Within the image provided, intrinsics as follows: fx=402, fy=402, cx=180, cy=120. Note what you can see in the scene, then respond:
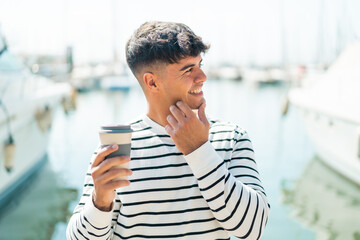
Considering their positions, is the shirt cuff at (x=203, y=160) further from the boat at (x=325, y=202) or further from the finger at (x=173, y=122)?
the boat at (x=325, y=202)

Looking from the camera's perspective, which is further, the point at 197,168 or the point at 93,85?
the point at 93,85

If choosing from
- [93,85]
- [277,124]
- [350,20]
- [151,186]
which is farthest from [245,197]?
[93,85]

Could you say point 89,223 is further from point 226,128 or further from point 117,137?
point 226,128

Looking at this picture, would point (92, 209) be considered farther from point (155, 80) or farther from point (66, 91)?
point (66, 91)

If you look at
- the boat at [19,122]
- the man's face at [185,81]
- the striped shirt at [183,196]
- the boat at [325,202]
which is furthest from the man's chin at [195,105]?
the boat at [19,122]

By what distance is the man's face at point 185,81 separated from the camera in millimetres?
1141

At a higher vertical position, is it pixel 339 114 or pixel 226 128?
pixel 226 128

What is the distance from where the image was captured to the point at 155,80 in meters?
1.19

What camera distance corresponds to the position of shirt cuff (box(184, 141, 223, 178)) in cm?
102

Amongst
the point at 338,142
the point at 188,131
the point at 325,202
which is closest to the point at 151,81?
the point at 188,131

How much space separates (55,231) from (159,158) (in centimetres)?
346

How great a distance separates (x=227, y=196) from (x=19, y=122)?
4516mm

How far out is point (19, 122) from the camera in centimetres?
502

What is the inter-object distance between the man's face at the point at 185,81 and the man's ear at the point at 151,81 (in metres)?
0.03
